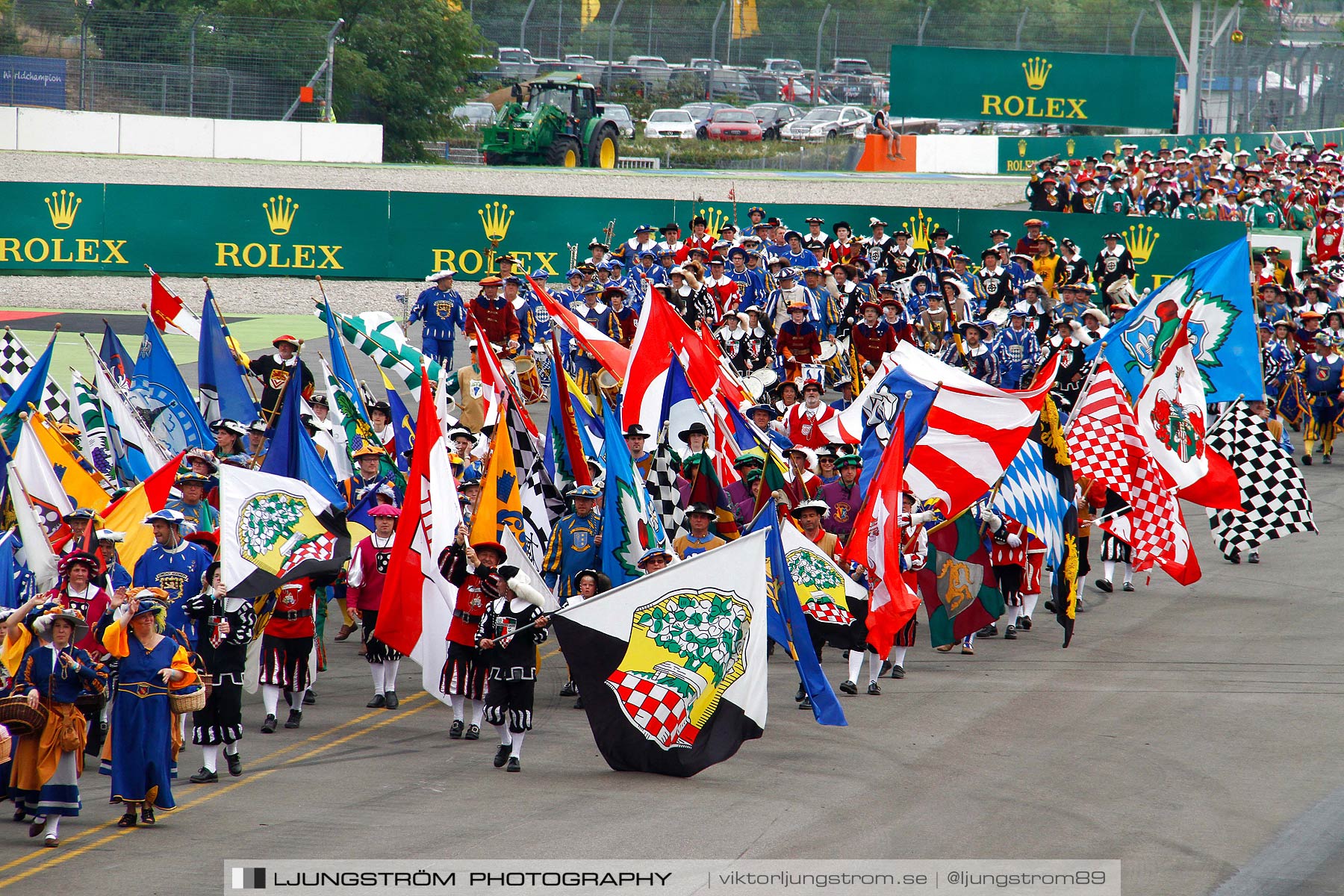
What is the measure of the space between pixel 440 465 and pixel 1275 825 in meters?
6.17

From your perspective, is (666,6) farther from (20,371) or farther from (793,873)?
(793,873)

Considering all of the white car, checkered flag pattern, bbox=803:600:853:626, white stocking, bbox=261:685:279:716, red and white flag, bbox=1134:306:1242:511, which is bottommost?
white stocking, bbox=261:685:279:716

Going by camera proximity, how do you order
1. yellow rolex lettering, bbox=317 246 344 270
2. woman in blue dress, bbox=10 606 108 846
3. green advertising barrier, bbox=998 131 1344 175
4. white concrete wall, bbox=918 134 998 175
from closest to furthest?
woman in blue dress, bbox=10 606 108 846 < yellow rolex lettering, bbox=317 246 344 270 < green advertising barrier, bbox=998 131 1344 175 < white concrete wall, bbox=918 134 998 175

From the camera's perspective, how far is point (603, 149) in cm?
4347

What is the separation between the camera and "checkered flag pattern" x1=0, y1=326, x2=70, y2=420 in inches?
631

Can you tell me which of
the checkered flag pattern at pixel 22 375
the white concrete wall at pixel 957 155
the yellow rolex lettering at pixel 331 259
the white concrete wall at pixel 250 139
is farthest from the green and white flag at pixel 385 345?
the white concrete wall at pixel 957 155

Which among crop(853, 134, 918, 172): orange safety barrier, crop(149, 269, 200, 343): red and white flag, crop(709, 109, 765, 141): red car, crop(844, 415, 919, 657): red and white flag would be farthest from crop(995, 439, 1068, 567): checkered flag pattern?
crop(709, 109, 765, 141): red car

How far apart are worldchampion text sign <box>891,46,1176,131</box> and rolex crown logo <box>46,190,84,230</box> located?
2002 centimetres

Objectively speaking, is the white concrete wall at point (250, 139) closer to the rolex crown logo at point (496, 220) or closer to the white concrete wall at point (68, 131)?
the white concrete wall at point (68, 131)

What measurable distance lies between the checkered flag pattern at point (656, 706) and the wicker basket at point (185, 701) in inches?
102

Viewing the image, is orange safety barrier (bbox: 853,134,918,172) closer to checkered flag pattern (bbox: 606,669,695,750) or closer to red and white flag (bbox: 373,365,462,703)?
red and white flag (bbox: 373,365,462,703)

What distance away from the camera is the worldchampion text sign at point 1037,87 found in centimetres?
4200

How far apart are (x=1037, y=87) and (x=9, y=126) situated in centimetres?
2485

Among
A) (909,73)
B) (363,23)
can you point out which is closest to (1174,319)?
(909,73)
